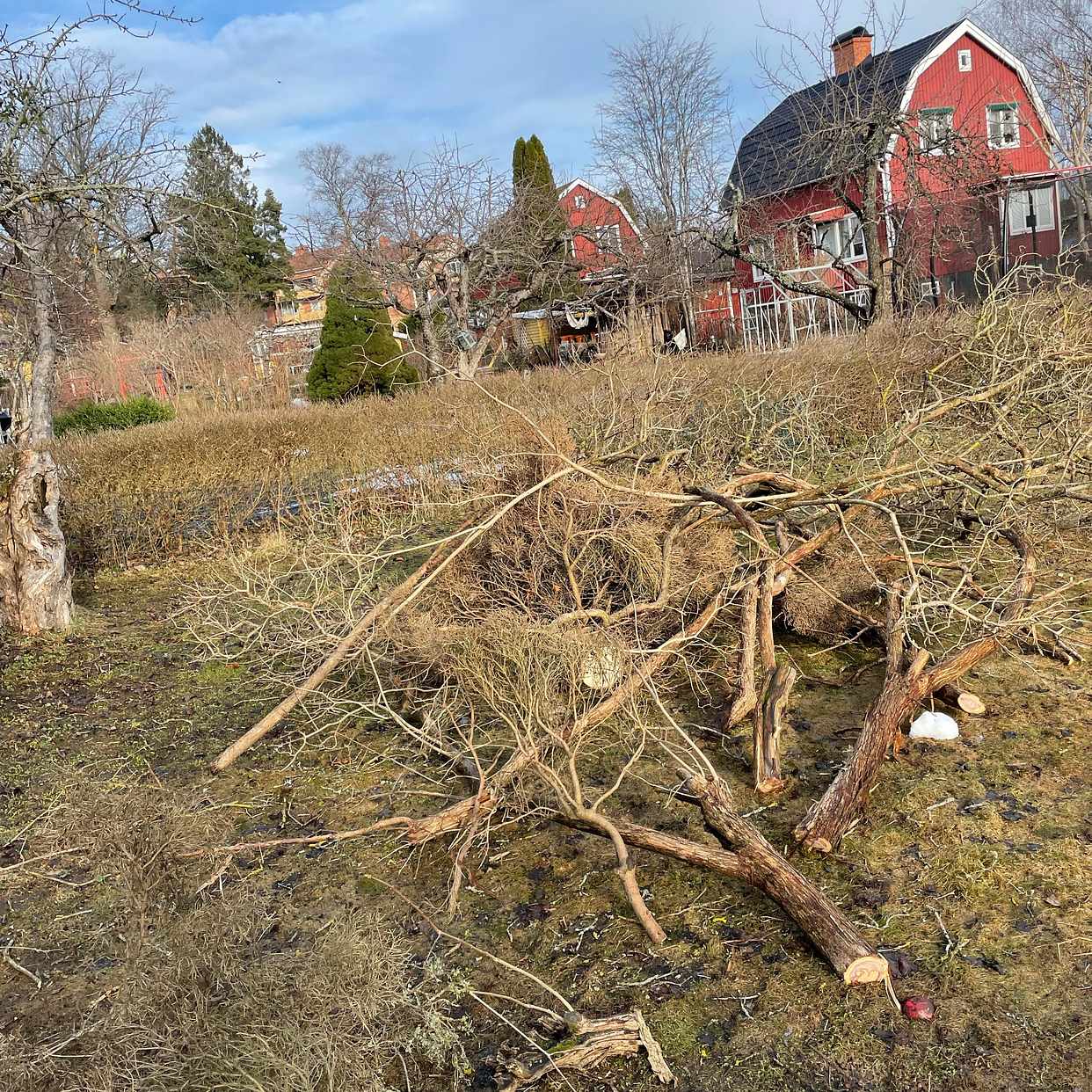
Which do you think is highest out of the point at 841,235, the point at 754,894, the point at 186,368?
the point at 841,235

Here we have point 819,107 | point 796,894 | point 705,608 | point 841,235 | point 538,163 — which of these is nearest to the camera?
point 796,894

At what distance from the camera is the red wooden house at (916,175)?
12.8 metres

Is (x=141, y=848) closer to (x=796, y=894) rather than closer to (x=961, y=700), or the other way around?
(x=796, y=894)

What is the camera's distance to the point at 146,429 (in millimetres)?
8969

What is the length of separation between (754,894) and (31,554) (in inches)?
210

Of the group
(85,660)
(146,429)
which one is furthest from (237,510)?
(85,660)

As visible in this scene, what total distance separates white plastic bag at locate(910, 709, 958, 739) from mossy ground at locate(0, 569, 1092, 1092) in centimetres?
6

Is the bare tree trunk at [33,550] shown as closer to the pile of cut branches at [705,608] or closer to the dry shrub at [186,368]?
the pile of cut branches at [705,608]

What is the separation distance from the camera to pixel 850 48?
1684 cm

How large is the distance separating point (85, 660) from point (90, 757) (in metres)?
1.58

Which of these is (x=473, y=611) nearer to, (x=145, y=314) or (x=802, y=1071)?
(x=802, y=1071)

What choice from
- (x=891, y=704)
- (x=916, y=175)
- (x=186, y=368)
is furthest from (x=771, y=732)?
(x=186, y=368)

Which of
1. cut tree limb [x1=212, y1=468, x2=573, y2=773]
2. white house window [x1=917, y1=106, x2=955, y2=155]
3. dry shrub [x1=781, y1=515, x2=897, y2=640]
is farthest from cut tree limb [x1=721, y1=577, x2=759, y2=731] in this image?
white house window [x1=917, y1=106, x2=955, y2=155]

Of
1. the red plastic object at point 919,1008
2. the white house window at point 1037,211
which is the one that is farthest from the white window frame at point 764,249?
the white house window at point 1037,211
